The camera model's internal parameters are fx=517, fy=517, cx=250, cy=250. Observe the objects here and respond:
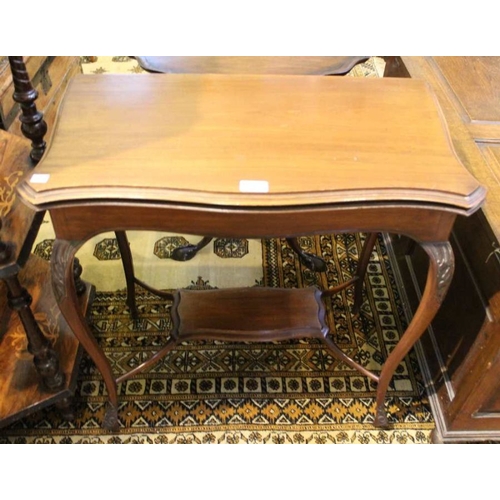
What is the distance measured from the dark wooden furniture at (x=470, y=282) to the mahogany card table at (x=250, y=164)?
0.55 ft

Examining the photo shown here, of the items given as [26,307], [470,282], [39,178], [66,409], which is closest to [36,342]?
[26,307]

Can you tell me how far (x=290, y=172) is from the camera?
845 mm

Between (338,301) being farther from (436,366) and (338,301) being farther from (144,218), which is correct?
(144,218)

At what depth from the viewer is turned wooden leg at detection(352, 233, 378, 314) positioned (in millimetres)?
Answer: 1382

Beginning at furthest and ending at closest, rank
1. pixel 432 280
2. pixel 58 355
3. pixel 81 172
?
pixel 58 355 → pixel 432 280 → pixel 81 172

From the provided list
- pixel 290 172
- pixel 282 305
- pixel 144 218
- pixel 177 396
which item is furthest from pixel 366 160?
pixel 177 396

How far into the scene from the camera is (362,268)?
145 cm

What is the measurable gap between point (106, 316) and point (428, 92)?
106 cm

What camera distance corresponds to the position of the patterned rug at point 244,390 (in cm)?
130

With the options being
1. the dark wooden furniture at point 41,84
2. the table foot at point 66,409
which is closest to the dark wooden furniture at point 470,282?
the table foot at point 66,409

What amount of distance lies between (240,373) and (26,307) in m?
0.60

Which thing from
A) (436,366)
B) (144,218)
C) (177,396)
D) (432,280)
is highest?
(144,218)

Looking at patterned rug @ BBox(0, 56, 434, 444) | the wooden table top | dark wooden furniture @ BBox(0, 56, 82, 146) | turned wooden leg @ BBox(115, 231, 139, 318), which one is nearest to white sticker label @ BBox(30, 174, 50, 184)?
the wooden table top

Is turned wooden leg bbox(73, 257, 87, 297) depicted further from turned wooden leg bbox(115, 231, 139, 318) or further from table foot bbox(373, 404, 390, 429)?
table foot bbox(373, 404, 390, 429)
